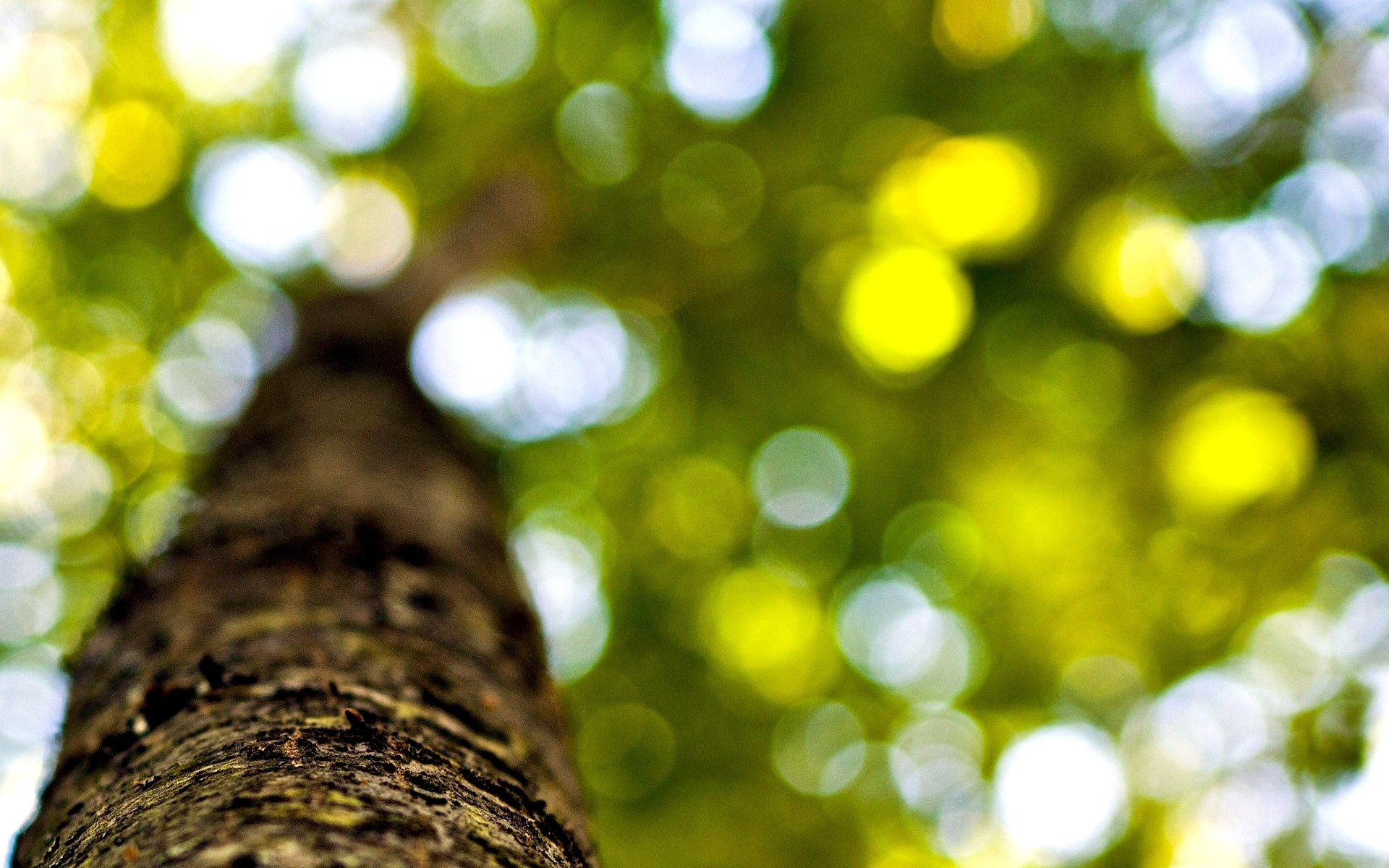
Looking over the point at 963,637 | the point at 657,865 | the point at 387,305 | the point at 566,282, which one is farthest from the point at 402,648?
the point at 566,282

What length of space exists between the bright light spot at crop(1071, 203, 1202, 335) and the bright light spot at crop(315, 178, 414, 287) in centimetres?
375

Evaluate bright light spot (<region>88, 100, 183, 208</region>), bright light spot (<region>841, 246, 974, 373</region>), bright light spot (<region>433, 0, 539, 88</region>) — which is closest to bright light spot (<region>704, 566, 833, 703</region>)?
bright light spot (<region>841, 246, 974, 373</region>)

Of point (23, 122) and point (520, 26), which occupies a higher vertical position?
point (520, 26)

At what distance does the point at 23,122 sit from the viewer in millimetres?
4621

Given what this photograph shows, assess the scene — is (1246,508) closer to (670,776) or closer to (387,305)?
(670,776)

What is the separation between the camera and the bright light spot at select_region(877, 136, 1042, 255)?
12.4 feet

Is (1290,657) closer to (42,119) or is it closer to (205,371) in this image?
(205,371)

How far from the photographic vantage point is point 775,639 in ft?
15.2

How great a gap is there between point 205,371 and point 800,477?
332cm

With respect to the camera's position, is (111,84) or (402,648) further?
(111,84)

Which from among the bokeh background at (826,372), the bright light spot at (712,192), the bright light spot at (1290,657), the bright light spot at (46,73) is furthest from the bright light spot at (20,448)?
the bright light spot at (1290,657)

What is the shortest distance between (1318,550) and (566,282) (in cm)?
383

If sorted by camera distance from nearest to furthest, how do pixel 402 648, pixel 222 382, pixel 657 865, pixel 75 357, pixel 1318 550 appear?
pixel 402 648 → pixel 1318 550 → pixel 657 865 → pixel 75 357 → pixel 222 382

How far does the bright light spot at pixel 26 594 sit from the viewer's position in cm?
446
